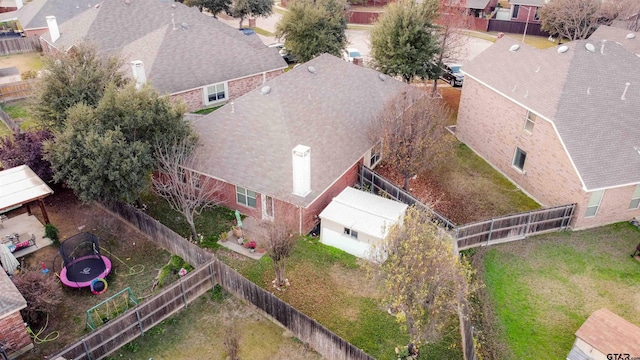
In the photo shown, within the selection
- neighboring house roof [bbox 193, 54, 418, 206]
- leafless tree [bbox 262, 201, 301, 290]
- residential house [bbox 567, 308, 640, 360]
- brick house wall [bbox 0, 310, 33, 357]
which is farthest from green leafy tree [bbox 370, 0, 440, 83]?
brick house wall [bbox 0, 310, 33, 357]

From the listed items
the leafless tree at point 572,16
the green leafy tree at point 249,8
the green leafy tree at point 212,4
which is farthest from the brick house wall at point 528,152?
the green leafy tree at point 212,4

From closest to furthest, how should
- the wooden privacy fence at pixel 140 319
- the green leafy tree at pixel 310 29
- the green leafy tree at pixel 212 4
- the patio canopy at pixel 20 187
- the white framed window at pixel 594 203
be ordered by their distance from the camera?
the wooden privacy fence at pixel 140 319, the patio canopy at pixel 20 187, the white framed window at pixel 594 203, the green leafy tree at pixel 310 29, the green leafy tree at pixel 212 4

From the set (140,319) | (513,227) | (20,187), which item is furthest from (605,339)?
(20,187)

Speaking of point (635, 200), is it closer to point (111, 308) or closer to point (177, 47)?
point (111, 308)

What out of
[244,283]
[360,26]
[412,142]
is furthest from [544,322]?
[360,26]

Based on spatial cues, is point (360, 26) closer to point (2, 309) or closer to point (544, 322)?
point (544, 322)

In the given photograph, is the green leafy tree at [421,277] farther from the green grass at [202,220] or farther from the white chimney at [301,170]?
the green grass at [202,220]
